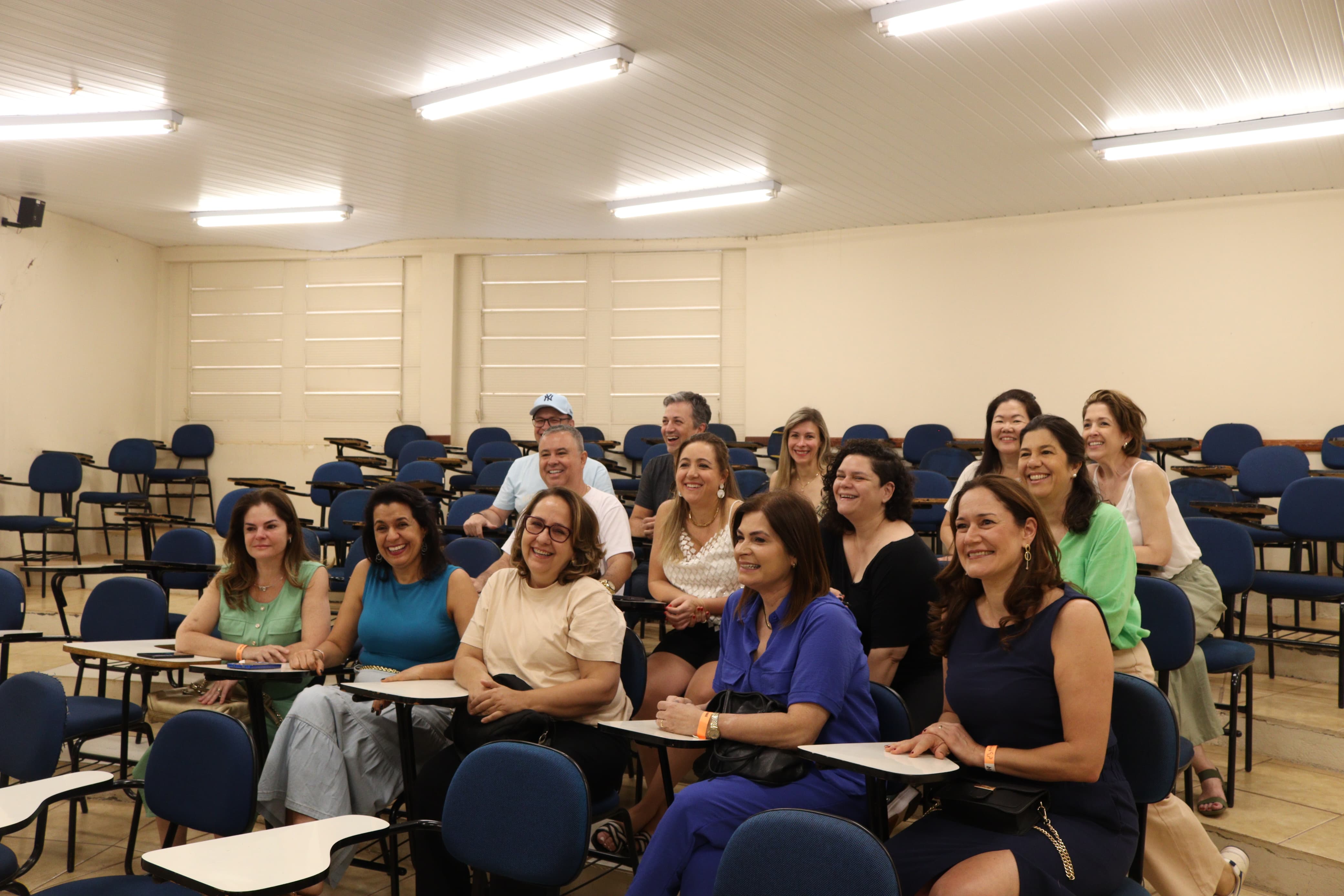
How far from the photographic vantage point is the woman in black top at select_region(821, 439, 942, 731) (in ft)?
9.13

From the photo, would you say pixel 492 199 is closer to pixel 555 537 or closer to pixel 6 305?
pixel 6 305

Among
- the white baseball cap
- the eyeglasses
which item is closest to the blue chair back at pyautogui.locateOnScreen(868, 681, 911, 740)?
the eyeglasses

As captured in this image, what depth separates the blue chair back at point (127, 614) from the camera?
3779 millimetres

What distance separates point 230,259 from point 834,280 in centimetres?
630

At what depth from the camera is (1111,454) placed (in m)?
3.42

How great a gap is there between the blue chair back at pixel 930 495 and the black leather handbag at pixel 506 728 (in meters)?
3.89

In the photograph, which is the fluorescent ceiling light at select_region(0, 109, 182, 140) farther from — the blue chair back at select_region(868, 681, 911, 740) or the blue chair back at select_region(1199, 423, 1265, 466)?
the blue chair back at select_region(1199, 423, 1265, 466)

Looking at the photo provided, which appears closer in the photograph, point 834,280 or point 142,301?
point 834,280

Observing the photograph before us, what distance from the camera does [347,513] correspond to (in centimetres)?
587

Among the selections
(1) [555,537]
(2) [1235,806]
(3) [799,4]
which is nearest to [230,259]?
(3) [799,4]

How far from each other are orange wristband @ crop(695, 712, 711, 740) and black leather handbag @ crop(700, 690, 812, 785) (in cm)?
5

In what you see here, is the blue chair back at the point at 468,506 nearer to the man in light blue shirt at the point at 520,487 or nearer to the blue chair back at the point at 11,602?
the man in light blue shirt at the point at 520,487

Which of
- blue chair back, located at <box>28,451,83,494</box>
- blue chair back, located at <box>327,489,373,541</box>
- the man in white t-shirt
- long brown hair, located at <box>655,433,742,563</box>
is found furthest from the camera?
blue chair back, located at <box>28,451,83,494</box>

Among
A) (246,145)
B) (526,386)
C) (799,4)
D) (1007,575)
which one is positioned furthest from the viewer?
(526,386)
